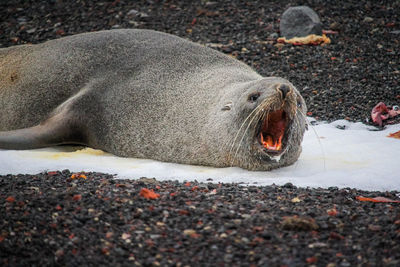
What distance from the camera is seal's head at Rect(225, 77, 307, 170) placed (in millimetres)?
4875

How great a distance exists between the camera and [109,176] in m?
4.72

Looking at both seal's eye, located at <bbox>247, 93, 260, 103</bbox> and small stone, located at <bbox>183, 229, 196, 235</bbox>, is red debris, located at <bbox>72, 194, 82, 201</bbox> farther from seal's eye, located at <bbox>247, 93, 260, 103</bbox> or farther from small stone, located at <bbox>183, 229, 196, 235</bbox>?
seal's eye, located at <bbox>247, 93, 260, 103</bbox>

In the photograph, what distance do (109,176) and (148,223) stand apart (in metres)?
1.37

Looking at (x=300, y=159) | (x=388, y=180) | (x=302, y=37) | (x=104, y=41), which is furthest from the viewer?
(x=302, y=37)

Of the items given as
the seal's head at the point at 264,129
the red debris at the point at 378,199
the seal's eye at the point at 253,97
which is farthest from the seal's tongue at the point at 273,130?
the red debris at the point at 378,199

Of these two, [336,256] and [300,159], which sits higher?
[300,159]

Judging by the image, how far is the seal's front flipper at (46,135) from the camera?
571 cm

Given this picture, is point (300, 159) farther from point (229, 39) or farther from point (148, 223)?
point (229, 39)

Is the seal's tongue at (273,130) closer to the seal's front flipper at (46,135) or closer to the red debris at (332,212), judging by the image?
the red debris at (332,212)

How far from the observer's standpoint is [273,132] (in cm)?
508

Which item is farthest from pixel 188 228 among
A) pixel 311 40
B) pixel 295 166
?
pixel 311 40

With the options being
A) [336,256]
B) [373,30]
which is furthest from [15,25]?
[336,256]

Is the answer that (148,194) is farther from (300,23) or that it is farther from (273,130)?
(300,23)

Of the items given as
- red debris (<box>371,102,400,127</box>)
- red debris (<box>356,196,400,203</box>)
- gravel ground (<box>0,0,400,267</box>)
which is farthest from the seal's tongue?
red debris (<box>371,102,400,127</box>)
